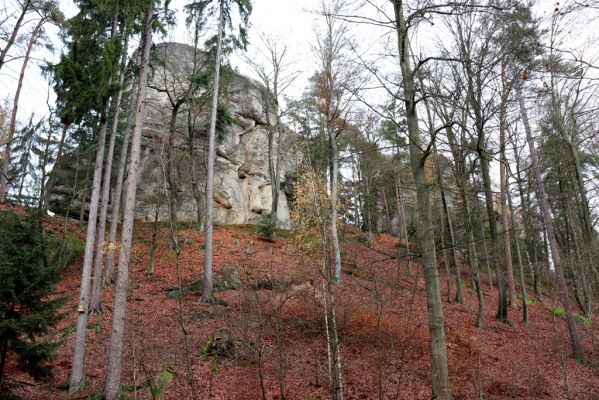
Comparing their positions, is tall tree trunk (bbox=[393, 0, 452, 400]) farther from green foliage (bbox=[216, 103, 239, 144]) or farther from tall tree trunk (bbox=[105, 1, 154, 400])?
green foliage (bbox=[216, 103, 239, 144])

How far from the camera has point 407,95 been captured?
6.29m

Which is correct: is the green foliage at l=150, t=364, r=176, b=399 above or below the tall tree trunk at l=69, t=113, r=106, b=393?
below

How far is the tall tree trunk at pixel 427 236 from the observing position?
5.34 metres

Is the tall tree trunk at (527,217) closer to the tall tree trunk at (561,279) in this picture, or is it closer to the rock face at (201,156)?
the tall tree trunk at (561,279)

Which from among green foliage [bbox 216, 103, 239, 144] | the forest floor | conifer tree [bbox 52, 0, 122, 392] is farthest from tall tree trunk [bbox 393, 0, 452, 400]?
green foliage [bbox 216, 103, 239, 144]

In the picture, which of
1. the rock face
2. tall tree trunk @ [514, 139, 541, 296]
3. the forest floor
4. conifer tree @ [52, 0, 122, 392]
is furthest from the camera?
the rock face

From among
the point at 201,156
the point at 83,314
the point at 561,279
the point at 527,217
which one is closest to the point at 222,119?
the point at 201,156

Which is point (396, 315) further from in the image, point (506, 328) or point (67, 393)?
point (67, 393)

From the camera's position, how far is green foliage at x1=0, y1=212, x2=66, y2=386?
540cm

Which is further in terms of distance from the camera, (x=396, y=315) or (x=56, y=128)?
(x=56, y=128)

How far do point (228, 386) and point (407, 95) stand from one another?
6496 millimetres

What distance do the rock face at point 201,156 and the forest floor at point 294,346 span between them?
7840 mm

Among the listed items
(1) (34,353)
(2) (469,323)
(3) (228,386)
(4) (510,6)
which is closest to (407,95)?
(4) (510,6)

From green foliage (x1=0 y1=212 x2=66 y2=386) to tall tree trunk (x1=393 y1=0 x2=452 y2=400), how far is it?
5.73 m
